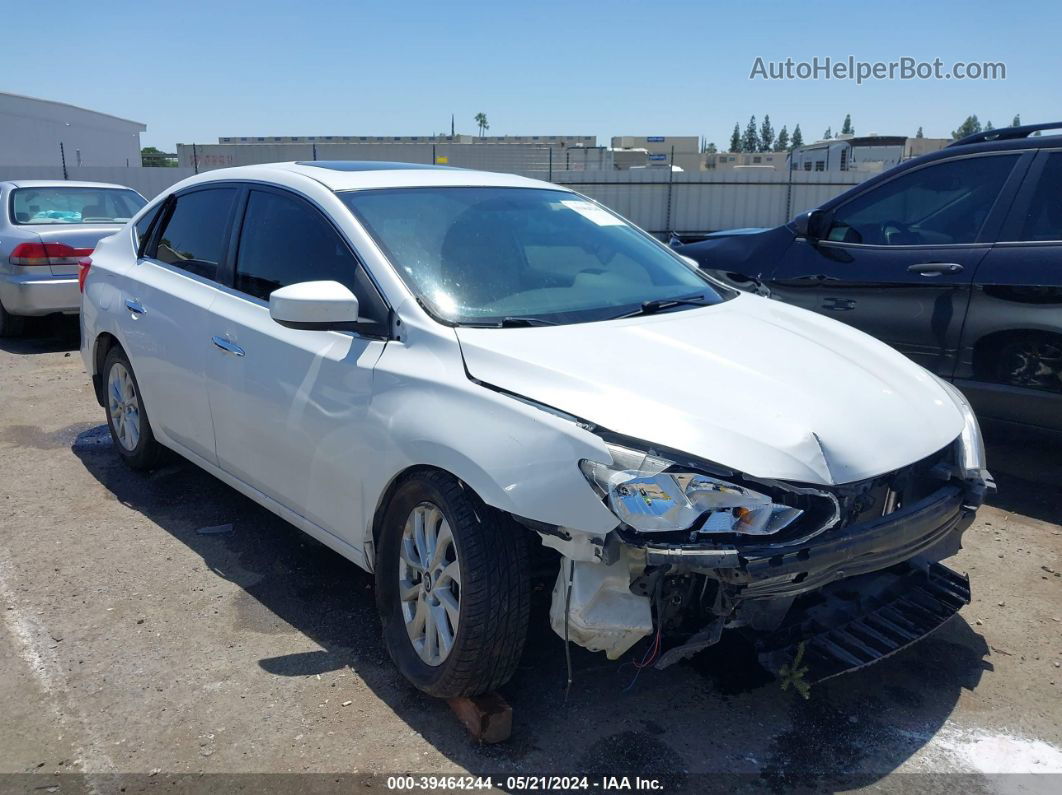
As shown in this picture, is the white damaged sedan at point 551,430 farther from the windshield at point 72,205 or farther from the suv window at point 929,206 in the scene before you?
the windshield at point 72,205

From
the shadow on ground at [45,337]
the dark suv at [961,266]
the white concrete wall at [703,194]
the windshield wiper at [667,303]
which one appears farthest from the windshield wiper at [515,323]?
the white concrete wall at [703,194]

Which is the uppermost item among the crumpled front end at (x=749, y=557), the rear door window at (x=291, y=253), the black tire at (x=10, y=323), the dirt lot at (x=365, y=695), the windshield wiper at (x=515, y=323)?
the rear door window at (x=291, y=253)

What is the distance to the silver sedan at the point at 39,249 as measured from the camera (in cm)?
839

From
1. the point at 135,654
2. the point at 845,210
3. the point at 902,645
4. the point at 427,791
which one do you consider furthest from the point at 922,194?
the point at 135,654

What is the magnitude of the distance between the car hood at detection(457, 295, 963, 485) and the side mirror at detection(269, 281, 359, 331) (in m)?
0.43

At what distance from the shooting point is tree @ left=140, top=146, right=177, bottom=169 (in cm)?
3248

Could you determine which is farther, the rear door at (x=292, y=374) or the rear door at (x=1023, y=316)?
the rear door at (x=1023, y=316)

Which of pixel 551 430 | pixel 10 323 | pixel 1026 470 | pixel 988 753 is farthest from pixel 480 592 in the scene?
pixel 10 323

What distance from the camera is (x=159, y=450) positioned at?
4855 millimetres

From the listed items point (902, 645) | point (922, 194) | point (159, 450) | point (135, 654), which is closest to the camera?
point (902, 645)

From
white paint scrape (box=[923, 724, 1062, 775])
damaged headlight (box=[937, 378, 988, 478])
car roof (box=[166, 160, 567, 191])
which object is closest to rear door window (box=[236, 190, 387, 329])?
car roof (box=[166, 160, 567, 191])

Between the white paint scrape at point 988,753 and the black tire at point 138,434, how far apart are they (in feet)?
13.2

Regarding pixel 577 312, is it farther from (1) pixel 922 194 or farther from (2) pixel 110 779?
(1) pixel 922 194

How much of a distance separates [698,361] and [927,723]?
4.68 ft
